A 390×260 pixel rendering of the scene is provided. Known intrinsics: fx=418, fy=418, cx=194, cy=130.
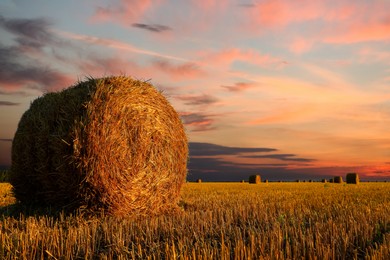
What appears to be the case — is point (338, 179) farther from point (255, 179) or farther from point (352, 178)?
point (255, 179)

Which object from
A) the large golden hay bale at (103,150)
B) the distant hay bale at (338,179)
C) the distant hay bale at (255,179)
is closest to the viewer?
the large golden hay bale at (103,150)

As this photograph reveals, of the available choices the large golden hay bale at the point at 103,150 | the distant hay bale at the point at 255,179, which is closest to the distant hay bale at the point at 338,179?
the distant hay bale at the point at 255,179

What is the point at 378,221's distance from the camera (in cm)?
724

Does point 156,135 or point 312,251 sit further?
point 156,135

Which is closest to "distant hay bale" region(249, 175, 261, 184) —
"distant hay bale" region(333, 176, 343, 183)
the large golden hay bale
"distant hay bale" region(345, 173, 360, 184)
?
"distant hay bale" region(345, 173, 360, 184)

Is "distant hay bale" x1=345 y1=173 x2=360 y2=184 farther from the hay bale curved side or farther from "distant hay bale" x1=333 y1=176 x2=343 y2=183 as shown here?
"distant hay bale" x1=333 y1=176 x2=343 y2=183

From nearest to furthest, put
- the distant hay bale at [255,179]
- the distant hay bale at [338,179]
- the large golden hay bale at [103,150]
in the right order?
the large golden hay bale at [103,150]
the distant hay bale at [255,179]
the distant hay bale at [338,179]

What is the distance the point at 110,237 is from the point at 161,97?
4667 millimetres

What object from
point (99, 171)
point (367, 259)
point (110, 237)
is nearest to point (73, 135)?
point (99, 171)

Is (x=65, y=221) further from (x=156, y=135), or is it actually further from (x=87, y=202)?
(x=156, y=135)

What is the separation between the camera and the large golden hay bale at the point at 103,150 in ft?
27.8

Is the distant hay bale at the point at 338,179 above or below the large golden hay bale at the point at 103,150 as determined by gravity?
below

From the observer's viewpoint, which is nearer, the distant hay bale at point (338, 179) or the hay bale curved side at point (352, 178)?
the hay bale curved side at point (352, 178)

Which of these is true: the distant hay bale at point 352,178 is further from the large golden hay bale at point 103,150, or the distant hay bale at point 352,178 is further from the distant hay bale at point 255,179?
the large golden hay bale at point 103,150
